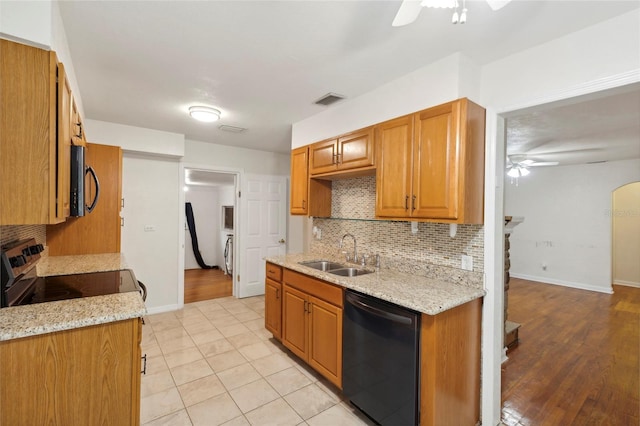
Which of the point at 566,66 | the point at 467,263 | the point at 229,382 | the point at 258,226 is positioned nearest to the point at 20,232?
the point at 229,382

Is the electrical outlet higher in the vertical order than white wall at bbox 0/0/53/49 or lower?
lower

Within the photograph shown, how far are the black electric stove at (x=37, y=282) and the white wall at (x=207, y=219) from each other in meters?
5.66

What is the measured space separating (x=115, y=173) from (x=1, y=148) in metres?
1.98

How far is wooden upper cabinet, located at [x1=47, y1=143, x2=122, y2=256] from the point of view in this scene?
2950 mm

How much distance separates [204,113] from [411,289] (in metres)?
2.59

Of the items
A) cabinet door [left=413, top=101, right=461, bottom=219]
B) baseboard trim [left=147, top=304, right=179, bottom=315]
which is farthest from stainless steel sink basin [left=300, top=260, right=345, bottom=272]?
baseboard trim [left=147, top=304, right=179, bottom=315]

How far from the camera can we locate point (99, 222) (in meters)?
3.06

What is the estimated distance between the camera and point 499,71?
2.07m

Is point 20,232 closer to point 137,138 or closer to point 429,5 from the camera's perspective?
point 137,138

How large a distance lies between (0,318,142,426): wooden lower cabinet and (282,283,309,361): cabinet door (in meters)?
1.42

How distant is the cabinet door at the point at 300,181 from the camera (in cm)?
335

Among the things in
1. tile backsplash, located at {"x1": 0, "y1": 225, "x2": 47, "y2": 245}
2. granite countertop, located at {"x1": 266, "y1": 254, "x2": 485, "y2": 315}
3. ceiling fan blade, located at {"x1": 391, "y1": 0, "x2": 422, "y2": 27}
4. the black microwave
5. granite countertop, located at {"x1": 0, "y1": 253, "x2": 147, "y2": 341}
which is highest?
ceiling fan blade, located at {"x1": 391, "y1": 0, "x2": 422, "y2": 27}

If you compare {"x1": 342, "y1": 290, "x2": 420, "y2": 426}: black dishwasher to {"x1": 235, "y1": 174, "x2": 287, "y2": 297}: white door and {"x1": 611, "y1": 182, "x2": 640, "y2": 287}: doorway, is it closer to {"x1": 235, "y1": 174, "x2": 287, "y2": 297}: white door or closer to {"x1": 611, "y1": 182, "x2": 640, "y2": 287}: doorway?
{"x1": 235, "y1": 174, "x2": 287, "y2": 297}: white door

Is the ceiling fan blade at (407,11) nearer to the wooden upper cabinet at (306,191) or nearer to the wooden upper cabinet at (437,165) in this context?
the wooden upper cabinet at (437,165)
